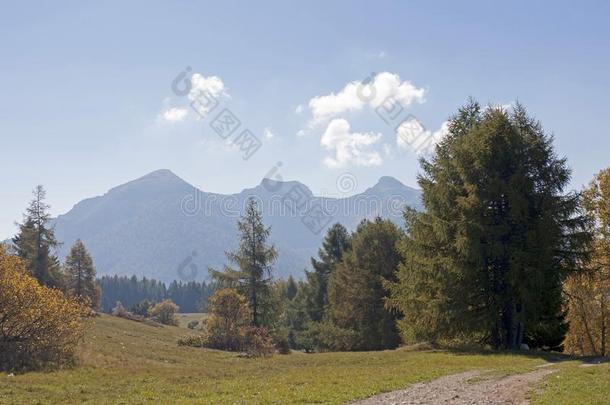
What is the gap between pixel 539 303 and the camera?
32.1 metres

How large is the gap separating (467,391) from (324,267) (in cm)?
5988

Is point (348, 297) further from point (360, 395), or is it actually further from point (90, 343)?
point (360, 395)

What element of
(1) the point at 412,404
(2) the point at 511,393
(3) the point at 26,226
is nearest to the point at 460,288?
(2) the point at 511,393

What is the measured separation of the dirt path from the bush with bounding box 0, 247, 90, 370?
58.0ft

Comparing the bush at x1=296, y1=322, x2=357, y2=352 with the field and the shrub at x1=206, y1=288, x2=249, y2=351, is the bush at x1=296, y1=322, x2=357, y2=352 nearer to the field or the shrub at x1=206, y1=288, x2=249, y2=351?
the shrub at x1=206, y1=288, x2=249, y2=351

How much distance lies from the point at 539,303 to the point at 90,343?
29172 millimetres

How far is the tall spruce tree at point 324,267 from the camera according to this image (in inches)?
2968

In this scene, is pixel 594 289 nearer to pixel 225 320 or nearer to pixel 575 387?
pixel 575 387

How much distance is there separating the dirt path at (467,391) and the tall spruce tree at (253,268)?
3677 cm

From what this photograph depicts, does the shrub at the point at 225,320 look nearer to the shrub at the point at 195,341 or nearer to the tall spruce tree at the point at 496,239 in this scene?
the shrub at the point at 195,341

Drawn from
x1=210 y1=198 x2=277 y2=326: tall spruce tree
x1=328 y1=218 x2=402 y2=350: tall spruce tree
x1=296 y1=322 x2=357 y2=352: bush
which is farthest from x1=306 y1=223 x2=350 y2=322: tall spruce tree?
x1=210 y1=198 x2=277 y2=326: tall spruce tree

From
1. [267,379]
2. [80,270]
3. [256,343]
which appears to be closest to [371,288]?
[256,343]

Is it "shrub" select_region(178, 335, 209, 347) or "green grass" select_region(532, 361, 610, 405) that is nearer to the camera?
"green grass" select_region(532, 361, 610, 405)

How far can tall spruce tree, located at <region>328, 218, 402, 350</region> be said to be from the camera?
54.9m
